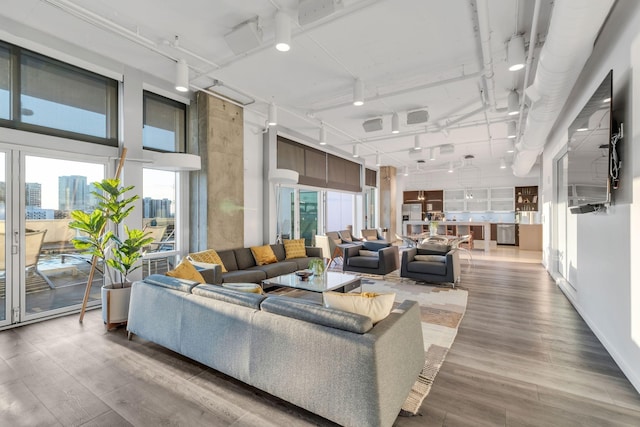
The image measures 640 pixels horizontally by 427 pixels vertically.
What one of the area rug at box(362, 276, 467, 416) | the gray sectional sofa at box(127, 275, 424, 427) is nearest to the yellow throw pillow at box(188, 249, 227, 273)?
the gray sectional sofa at box(127, 275, 424, 427)

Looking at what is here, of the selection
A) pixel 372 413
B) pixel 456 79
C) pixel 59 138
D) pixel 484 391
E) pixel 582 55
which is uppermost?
pixel 456 79

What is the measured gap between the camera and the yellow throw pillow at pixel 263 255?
18.8 ft

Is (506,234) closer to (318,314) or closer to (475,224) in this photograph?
(475,224)

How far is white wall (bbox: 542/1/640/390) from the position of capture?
8.11ft

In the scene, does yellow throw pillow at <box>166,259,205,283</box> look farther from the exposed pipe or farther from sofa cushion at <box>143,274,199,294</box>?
the exposed pipe

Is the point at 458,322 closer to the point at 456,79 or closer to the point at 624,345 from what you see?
the point at 624,345

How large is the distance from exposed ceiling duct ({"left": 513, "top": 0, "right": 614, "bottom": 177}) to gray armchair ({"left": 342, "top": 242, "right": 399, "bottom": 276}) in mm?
3478

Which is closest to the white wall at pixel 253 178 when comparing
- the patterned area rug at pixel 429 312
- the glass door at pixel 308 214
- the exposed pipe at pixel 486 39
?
the patterned area rug at pixel 429 312

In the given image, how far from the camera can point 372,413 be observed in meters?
1.73

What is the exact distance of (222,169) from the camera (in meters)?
5.46

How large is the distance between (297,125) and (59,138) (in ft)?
14.5

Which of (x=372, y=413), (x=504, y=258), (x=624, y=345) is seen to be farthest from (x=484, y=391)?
(x=504, y=258)

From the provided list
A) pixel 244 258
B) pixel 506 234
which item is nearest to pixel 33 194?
pixel 244 258

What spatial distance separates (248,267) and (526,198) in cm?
1195
